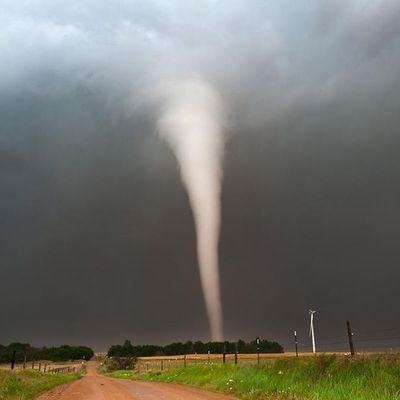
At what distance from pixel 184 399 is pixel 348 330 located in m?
13.4

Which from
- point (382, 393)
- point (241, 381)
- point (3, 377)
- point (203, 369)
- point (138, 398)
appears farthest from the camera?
point (203, 369)

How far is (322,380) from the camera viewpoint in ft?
83.0

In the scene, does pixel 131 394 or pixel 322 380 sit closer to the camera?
pixel 322 380

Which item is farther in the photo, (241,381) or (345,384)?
(241,381)

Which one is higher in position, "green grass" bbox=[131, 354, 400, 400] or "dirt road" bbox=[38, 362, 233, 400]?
"green grass" bbox=[131, 354, 400, 400]

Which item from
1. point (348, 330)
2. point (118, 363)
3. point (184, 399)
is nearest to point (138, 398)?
point (184, 399)

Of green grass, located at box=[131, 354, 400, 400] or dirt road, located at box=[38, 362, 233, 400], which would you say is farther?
dirt road, located at box=[38, 362, 233, 400]

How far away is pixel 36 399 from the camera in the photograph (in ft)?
93.3

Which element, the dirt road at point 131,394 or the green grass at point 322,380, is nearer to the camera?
the green grass at point 322,380

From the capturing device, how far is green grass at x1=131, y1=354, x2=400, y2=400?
20391 mm

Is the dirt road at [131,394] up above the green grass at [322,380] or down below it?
below

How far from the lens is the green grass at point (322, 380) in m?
20.4

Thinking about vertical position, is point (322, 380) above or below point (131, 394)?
above

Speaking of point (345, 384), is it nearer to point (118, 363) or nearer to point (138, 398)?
point (138, 398)
